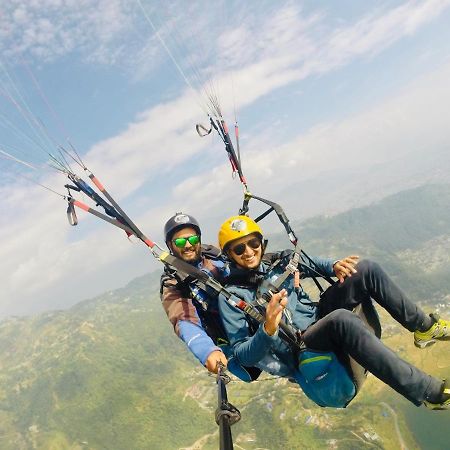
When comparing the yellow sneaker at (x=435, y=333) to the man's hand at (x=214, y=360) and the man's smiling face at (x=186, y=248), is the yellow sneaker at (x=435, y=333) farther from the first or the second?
the man's smiling face at (x=186, y=248)

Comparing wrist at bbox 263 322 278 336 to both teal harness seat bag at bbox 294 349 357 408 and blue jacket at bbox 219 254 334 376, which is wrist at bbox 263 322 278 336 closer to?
blue jacket at bbox 219 254 334 376

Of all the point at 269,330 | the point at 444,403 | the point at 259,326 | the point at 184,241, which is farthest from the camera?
the point at 184,241

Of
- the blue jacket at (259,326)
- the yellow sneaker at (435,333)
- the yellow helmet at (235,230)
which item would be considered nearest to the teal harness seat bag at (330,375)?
the blue jacket at (259,326)

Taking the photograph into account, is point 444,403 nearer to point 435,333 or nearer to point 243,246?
point 435,333

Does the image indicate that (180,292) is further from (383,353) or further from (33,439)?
(33,439)

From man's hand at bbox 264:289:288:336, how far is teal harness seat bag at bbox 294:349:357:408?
1166 millimetres

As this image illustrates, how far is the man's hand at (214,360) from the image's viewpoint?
445 centimetres

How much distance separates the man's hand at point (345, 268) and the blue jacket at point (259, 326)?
0.45m

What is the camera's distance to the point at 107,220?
6414mm

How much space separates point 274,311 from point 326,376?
178cm

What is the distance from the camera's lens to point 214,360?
14.9 ft

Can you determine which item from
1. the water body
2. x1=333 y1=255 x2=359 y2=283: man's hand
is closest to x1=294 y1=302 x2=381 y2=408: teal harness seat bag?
x1=333 y1=255 x2=359 y2=283: man's hand

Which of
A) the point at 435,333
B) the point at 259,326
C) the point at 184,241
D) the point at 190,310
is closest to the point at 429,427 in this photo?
the point at 435,333

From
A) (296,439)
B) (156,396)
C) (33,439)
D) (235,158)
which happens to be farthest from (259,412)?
(235,158)
